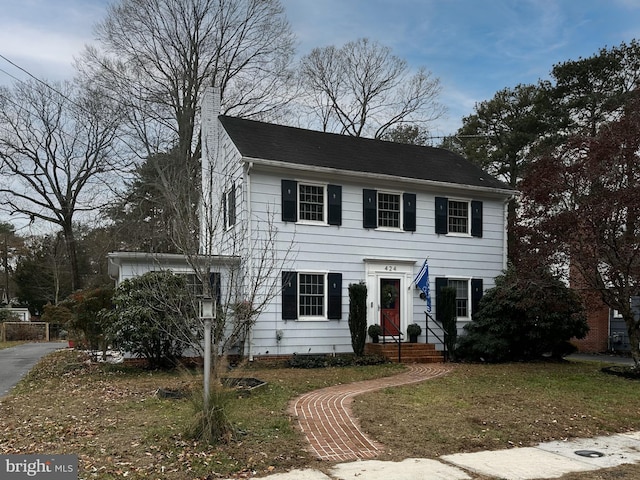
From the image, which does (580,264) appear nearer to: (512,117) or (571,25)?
→ (571,25)

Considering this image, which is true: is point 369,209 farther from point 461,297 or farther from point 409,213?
point 461,297

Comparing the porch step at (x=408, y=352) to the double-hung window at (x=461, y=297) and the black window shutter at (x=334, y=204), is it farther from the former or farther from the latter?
the black window shutter at (x=334, y=204)

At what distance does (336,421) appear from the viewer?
761 cm

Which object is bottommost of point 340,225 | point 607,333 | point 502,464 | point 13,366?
point 13,366

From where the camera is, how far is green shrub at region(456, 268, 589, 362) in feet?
50.8

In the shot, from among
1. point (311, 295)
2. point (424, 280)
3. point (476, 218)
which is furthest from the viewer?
point (476, 218)

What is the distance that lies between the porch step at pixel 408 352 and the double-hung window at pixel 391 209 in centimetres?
347

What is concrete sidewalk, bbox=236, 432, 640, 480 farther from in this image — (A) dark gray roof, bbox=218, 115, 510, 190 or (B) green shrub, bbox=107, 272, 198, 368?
(A) dark gray roof, bbox=218, 115, 510, 190

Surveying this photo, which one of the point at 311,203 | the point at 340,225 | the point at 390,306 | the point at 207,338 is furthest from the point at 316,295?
the point at 207,338

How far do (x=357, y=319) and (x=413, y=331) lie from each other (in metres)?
2.08

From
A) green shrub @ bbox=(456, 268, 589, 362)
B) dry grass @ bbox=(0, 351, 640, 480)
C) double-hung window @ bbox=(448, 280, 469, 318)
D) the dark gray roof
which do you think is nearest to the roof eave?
the dark gray roof

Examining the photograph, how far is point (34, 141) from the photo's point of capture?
87.2 feet

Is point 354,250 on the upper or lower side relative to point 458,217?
lower

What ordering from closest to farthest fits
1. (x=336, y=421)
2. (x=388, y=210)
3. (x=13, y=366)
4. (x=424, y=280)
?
(x=336, y=421) → (x=13, y=366) → (x=424, y=280) → (x=388, y=210)
